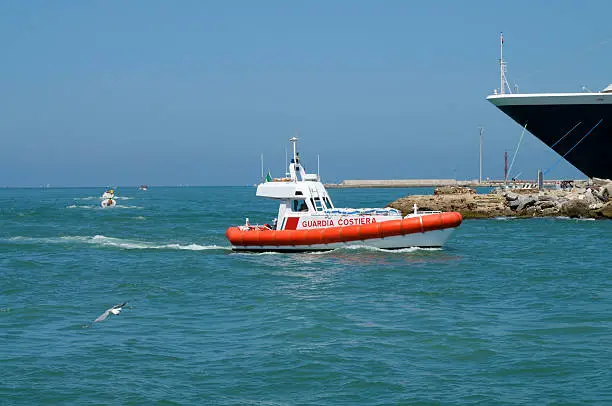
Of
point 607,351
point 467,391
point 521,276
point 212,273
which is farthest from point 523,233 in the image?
point 467,391

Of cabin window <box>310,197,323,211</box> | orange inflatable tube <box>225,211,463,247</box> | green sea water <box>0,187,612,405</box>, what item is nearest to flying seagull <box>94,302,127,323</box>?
green sea water <box>0,187,612,405</box>

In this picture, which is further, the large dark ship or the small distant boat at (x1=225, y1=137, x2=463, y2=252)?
the large dark ship

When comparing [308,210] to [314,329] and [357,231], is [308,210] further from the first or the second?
[314,329]

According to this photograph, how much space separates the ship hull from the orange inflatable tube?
1994 cm

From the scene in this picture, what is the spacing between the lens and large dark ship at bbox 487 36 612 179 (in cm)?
4409

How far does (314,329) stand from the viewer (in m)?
15.3

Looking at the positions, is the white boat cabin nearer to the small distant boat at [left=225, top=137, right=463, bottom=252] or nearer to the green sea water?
the small distant boat at [left=225, top=137, right=463, bottom=252]

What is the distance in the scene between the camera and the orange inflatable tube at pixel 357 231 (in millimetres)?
27344

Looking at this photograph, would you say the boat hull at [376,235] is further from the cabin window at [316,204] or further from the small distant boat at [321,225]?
the cabin window at [316,204]

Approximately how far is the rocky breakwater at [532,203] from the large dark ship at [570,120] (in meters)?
1.85

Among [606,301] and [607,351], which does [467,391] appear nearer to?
[607,351]

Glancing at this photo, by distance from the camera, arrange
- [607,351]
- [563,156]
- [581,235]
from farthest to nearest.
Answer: [563,156] < [581,235] < [607,351]

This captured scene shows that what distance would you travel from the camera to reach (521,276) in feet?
74.7

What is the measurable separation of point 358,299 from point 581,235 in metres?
20.3
